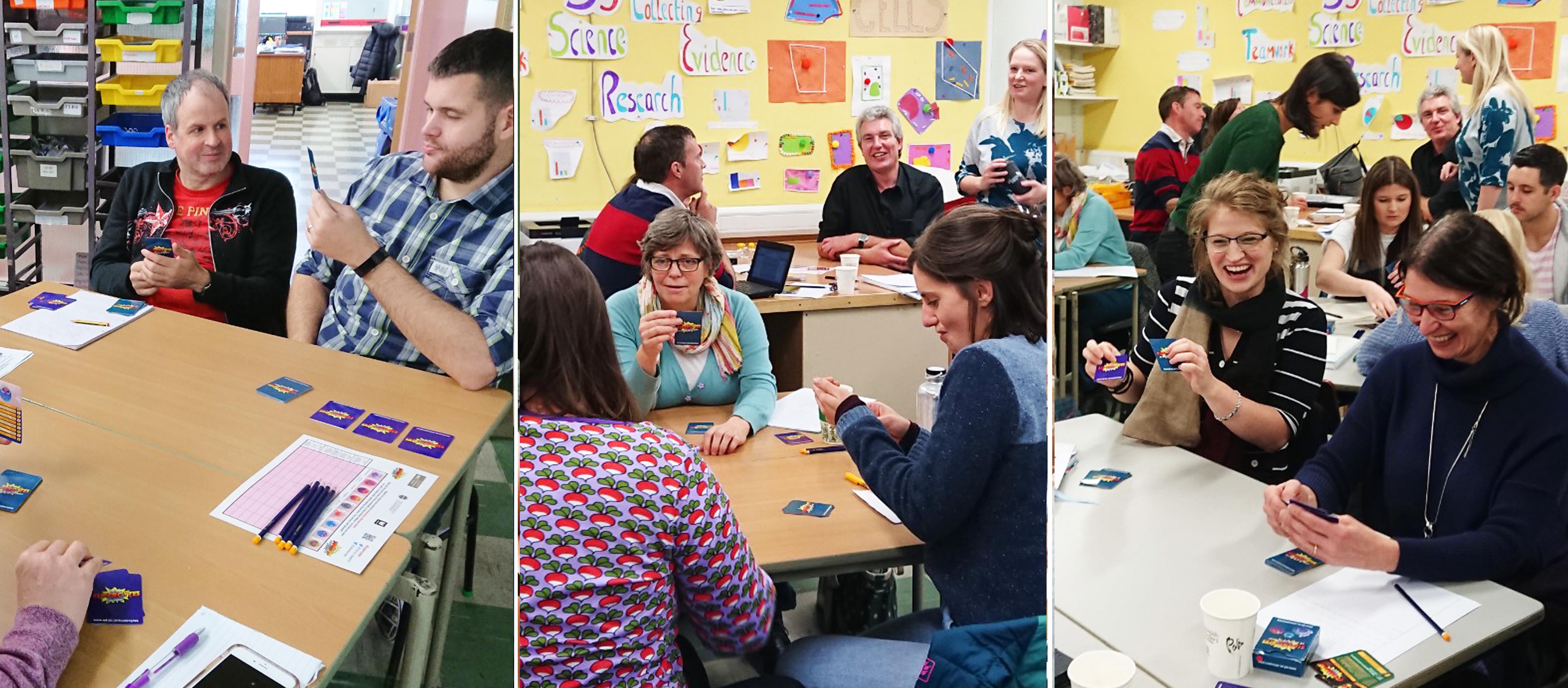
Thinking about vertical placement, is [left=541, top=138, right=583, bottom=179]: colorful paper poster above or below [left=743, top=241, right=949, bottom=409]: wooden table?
above

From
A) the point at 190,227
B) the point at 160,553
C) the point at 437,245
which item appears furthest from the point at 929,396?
the point at 190,227

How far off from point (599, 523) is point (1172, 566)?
2.70 feet

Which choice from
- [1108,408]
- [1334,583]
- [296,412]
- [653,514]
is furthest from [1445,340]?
[296,412]

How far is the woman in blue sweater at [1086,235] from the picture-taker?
1.51 meters

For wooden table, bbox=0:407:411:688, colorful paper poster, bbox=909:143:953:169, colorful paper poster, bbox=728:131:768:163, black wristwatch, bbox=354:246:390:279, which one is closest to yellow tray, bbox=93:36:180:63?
black wristwatch, bbox=354:246:390:279

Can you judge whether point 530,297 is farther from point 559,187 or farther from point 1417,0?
point 1417,0

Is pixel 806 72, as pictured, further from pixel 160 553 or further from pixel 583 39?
pixel 160 553

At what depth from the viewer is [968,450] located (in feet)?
4.72

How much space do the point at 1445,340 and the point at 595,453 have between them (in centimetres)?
110

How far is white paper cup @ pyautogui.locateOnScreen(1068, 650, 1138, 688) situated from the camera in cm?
143

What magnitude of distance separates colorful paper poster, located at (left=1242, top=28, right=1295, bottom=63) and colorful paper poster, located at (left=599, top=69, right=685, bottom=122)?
31.7 inches

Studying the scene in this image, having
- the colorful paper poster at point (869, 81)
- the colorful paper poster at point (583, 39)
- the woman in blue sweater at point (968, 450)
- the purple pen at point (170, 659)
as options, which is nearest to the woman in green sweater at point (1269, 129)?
the woman in blue sweater at point (968, 450)

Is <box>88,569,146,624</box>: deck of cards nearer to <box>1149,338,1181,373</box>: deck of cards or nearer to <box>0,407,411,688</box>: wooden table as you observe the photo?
<box>0,407,411,688</box>: wooden table

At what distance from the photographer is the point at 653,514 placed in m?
1.45
